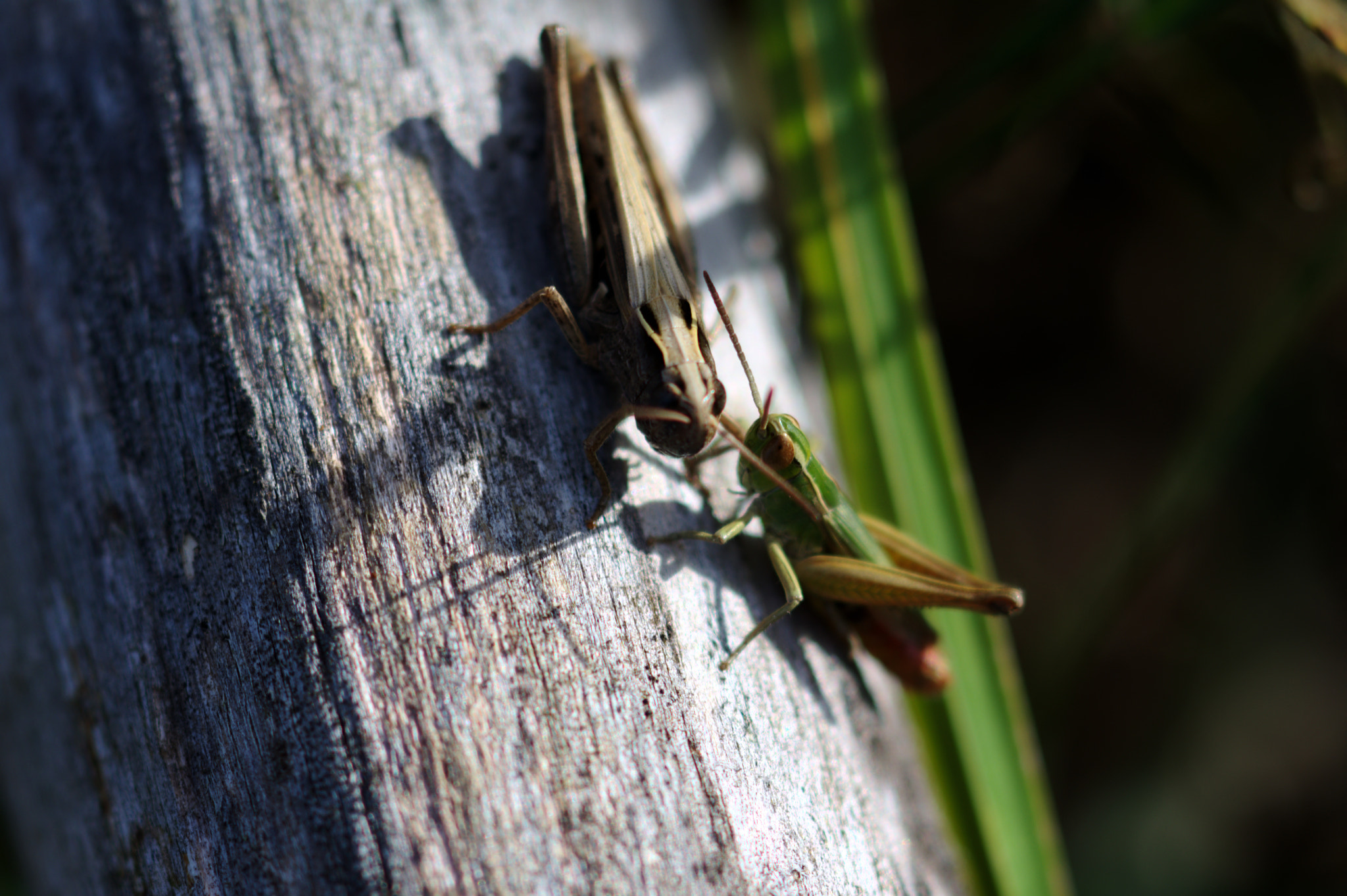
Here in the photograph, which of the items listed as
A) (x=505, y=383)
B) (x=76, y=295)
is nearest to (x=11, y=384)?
(x=76, y=295)

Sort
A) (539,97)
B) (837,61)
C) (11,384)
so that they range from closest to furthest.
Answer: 1. (11,384)
2. (539,97)
3. (837,61)

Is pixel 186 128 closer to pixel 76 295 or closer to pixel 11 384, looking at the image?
pixel 76 295

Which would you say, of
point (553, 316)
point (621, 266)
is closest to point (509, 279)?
point (553, 316)

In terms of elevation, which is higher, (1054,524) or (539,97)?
(539,97)

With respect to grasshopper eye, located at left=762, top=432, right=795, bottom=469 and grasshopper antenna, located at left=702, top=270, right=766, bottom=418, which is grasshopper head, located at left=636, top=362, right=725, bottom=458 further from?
grasshopper eye, located at left=762, top=432, right=795, bottom=469

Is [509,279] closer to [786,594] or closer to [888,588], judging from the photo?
[786,594]

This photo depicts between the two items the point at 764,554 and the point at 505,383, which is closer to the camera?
the point at 505,383

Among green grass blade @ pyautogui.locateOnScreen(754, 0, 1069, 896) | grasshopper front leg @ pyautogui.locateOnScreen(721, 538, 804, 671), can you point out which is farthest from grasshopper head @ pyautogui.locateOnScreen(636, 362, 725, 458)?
green grass blade @ pyautogui.locateOnScreen(754, 0, 1069, 896)
